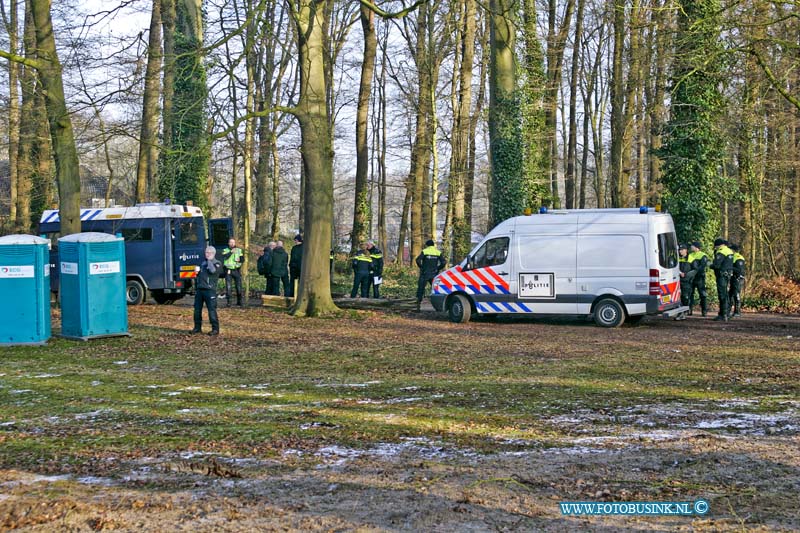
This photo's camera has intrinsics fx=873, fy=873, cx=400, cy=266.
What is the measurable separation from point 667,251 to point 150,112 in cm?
1170

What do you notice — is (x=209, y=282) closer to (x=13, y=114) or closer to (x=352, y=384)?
(x=352, y=384)

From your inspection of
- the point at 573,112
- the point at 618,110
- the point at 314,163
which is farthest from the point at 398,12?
the point at 573,112

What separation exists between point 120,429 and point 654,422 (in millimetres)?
4902

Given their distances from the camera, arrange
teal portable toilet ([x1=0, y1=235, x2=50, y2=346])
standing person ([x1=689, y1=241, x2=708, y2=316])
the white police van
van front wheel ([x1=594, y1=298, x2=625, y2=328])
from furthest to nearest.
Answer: standing person ([x1=689, y1=241, x2=708, y2=316]) < van front wheel ([x1=594, y1=298, x2=625, y2=328]) < the white police van < teal portable toilet ([x1=0, y1=235, x2=50, y2=346])

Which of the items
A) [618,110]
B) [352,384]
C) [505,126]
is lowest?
[352,384]

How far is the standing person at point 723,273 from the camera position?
64.1 ft

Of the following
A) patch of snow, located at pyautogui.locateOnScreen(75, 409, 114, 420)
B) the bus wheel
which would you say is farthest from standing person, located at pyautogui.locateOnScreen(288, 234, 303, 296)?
patch of snow, located at pyautogui.locateOnScreen(75, 409, 114, 420)

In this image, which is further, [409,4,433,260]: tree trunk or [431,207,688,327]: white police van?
[409,4,433,260]: tree trunk

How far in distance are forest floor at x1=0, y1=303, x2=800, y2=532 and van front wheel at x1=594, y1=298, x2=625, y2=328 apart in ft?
11.0

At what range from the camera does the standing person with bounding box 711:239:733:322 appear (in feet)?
64.1

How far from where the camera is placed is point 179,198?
27.4 metres

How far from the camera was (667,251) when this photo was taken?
17.9 metres

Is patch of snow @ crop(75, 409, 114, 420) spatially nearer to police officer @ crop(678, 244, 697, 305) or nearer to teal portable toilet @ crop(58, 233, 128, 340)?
teal portable toilet @ crop(58, 233, 128, 340)

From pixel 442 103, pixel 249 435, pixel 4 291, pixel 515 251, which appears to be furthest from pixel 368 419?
pixel 442 103
